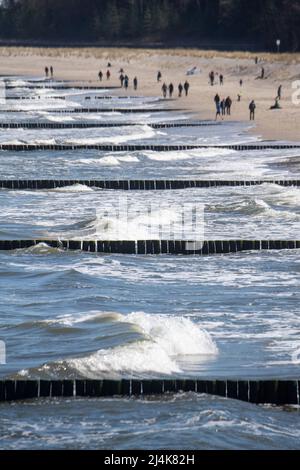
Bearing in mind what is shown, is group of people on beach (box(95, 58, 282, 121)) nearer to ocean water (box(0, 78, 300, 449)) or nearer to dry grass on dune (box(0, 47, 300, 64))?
dry grass on dune (box(0, 47, 300, 64))

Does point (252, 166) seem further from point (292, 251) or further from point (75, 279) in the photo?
point (75, 279)

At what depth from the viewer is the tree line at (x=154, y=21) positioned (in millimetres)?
Answer: 113000

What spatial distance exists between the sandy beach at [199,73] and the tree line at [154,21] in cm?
649

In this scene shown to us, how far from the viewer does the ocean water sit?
45.3 ft

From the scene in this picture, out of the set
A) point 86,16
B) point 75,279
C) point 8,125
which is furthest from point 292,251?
point 86,16

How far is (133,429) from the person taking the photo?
13703 mm

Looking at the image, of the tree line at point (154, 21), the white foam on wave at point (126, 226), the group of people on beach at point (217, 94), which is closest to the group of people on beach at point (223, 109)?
the group of people on beach at point (217, 94)

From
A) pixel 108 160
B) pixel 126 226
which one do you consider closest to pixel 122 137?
pixel 108 160

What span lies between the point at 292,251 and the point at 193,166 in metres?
15.3

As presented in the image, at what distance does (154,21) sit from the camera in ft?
482

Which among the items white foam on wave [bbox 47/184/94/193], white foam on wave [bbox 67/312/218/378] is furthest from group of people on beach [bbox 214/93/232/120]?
white foam on wave [bbox 67/312/218/378]

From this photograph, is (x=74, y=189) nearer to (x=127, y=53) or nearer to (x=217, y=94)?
(x=217, y=94)

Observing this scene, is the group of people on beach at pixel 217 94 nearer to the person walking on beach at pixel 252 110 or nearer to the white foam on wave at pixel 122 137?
the person walking on beach at pixel 252 110
